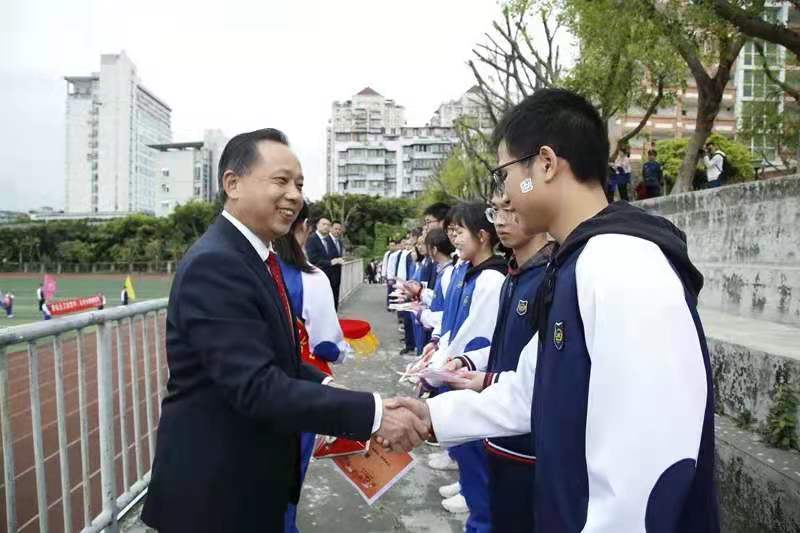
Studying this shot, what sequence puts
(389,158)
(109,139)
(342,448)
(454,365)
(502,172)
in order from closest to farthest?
(502,172)
(342,448)
(454,365)
(389,158)
(109,139)

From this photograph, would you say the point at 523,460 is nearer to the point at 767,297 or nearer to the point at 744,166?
the point at 767,297

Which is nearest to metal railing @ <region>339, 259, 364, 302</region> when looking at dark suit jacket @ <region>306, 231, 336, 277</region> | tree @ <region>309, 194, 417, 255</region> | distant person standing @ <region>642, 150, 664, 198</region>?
dark suit jacket @ <region>306, 231, 336, 277</region>

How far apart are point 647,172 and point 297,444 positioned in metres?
14.0

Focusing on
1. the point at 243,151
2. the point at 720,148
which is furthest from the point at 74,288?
the point at 243,151

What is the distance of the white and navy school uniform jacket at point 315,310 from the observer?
144 inches

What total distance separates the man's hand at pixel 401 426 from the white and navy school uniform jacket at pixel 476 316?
104 cm

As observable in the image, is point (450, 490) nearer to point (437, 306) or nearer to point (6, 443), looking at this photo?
point (437, 306)

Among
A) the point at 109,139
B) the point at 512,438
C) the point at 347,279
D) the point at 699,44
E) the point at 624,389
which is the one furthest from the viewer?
the point at 109,139

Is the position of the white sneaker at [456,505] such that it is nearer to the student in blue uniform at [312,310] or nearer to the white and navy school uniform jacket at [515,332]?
the student in blue uniform at [312,310]

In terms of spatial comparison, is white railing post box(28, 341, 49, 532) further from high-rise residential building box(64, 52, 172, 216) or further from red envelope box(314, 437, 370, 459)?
high-rise residential building box(64, 52, 172, 216)

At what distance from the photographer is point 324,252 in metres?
9.02

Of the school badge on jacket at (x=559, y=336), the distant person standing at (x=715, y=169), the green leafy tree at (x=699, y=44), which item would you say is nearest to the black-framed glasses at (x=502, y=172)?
the school badge on jacket at (x=559, y=336)

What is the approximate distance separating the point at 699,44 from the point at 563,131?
9129 mm

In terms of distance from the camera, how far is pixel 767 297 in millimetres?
5512
